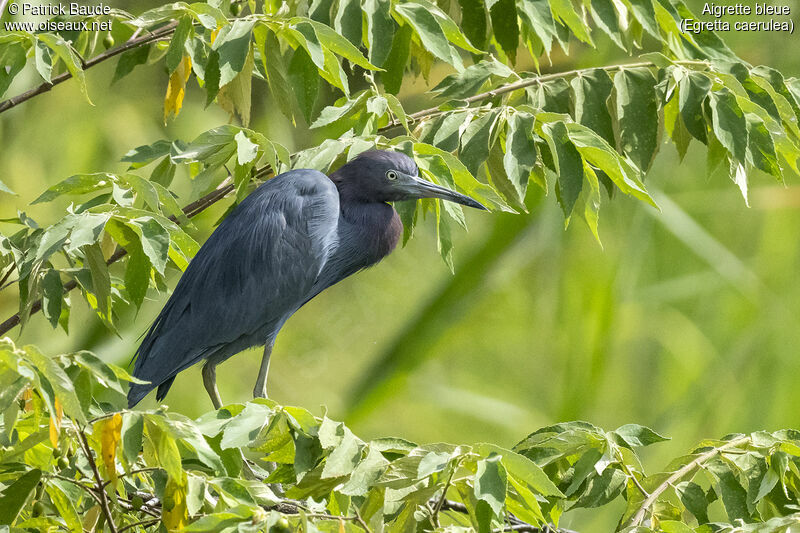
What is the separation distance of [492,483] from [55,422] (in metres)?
0.57

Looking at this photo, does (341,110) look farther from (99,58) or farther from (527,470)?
(527,470)

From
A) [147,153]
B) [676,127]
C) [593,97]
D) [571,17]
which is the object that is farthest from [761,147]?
[147,153]

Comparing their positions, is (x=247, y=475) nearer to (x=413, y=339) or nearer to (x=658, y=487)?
(x=658, y=487)

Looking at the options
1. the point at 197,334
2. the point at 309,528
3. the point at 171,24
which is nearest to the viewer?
the point at 309,528

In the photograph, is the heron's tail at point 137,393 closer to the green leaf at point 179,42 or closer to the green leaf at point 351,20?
the green leaf at point 179,42

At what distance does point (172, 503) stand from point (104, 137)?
4.11 m

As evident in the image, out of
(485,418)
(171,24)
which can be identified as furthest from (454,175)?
(485,418)

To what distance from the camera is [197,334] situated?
2.51 metres

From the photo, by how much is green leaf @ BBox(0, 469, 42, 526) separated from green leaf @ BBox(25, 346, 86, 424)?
20 cm

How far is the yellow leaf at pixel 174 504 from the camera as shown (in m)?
1.34

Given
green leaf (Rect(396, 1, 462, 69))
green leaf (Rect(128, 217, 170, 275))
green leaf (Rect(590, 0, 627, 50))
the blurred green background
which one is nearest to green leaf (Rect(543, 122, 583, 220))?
green leaf (Rect(396, 1, 462, 69))

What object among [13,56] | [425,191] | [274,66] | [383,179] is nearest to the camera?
[13,56]

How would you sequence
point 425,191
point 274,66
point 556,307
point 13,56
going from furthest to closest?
point 556,307 → point 425,191 → point 274,66 → point 13,56

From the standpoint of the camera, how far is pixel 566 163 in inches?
68.7
